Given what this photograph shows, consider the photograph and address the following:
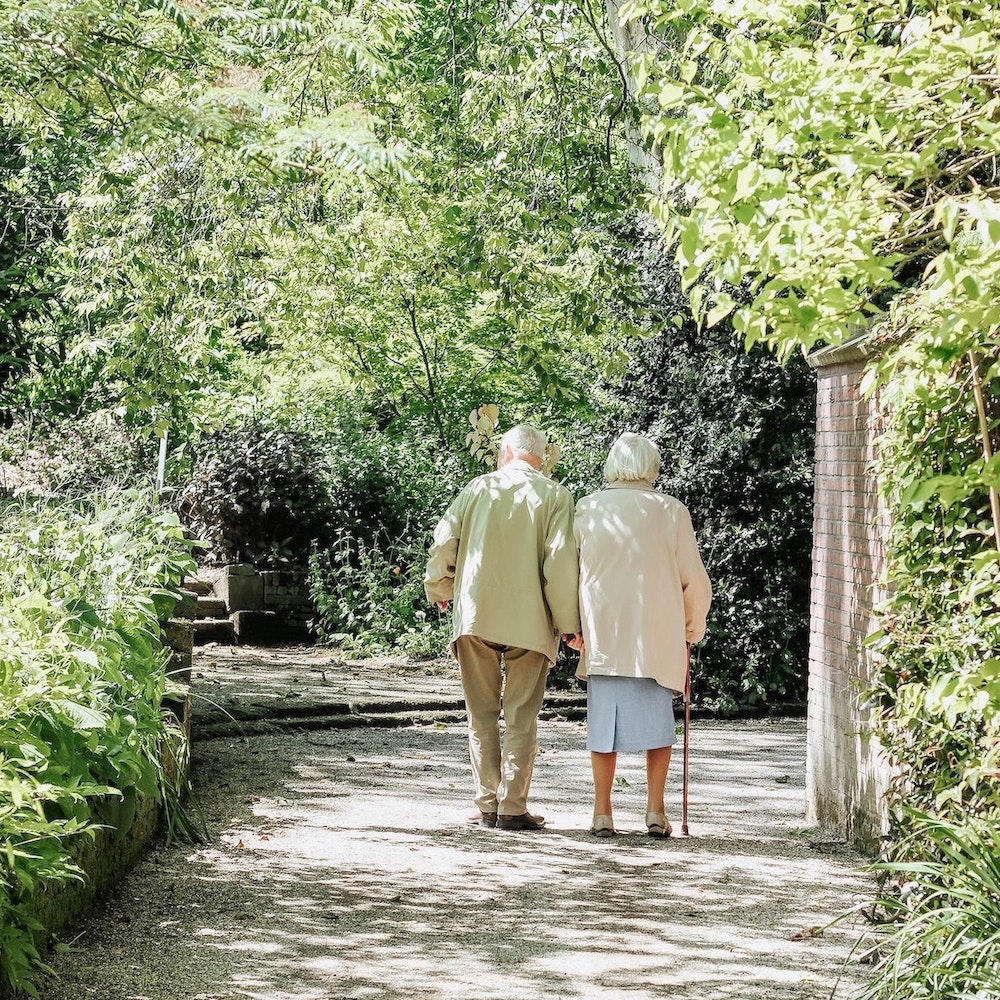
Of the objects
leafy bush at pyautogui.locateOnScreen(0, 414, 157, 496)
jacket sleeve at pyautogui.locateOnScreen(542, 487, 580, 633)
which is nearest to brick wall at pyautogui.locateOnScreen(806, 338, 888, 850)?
jacket sleeve at pyautogui.locateOnScreen(542, 487, 580, 633)

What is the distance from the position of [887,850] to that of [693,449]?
25.6 ft

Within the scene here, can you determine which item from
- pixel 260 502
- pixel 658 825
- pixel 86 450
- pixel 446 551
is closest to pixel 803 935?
pixel 658 825

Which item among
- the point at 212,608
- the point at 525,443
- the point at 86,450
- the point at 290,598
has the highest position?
the point at 86,450

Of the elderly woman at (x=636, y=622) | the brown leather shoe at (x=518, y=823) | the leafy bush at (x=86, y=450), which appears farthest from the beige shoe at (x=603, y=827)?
the leafy bush at (x=86, y=450)

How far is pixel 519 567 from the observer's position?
749 centimetres

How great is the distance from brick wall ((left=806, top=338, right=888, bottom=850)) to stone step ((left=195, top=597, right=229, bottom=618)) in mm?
9331

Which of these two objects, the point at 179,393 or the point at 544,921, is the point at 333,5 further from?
the point at 544,921

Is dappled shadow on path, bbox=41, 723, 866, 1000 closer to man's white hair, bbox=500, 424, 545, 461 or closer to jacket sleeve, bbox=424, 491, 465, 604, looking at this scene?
jacket sleeve, bbox=424, 491, 465, 604

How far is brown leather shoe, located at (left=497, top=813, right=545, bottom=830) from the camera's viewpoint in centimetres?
734

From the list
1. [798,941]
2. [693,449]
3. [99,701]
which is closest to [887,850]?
[798,941]

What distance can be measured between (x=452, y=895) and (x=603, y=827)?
1.45 m

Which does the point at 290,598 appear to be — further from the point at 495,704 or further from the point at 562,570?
the point at 562,570

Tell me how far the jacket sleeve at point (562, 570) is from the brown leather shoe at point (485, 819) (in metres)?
1.07

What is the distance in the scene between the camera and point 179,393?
10.3 meters
